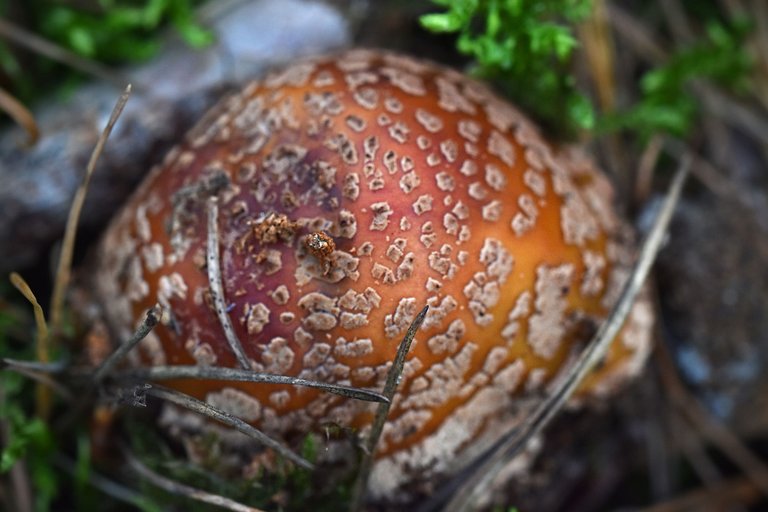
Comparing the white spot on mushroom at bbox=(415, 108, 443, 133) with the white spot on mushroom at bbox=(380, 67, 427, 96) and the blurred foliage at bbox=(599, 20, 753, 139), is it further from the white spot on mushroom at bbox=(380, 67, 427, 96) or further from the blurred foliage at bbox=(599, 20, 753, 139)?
the blurred foliage at bbox=(599, 20, 753, 139)

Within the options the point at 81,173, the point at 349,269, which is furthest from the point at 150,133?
the point at 349,269

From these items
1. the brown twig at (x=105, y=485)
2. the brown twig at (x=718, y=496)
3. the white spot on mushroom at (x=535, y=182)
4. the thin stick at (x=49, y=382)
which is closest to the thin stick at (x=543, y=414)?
the white spot on mushroom at (x=535, y=182)

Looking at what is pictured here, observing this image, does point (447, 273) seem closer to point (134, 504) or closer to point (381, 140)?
point (381, 140)

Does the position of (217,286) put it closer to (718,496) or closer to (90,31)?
(90,31)

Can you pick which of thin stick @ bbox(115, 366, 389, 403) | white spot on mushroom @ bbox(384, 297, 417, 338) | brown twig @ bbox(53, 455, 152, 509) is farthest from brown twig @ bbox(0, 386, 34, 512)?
white spot on mushroom @ bbox(384, 297, 417, 338)

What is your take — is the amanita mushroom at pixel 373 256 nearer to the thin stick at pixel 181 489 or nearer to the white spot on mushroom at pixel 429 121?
the white spot on mushroom at pixel 429 121

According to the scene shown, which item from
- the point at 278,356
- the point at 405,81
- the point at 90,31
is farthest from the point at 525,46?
the point at 90,31
